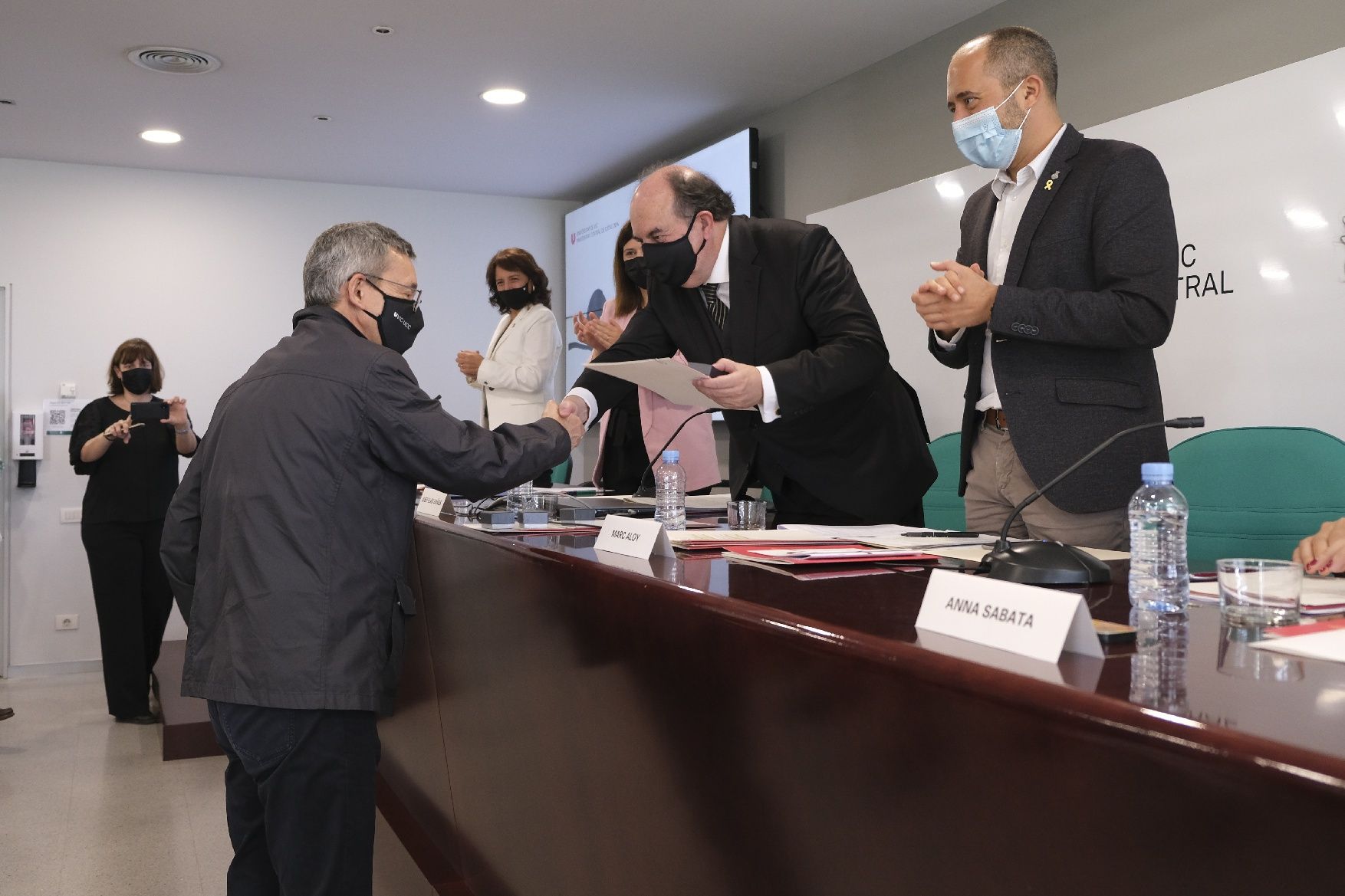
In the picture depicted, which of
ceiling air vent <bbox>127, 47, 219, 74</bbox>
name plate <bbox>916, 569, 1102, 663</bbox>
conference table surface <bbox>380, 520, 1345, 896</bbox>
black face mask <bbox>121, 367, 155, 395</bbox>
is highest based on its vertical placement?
ceiling air vent <bbox>127, 47, 219, 74</bbox>

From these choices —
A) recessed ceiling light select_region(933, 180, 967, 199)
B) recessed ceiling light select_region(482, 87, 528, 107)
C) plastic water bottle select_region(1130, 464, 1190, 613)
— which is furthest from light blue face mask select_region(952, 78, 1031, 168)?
recessed ceiling light select_region(482, 87, 528, 107)

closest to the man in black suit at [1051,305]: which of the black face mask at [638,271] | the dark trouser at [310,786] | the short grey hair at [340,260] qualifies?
the short grey hair at [340,260]

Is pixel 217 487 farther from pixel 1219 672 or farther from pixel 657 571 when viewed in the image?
pixel 1219 672

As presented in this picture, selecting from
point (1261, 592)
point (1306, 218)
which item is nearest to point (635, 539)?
point (1261, 592)

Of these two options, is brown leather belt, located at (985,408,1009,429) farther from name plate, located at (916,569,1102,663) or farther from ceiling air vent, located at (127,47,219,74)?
ceiling air vent, located at (127,47,219,74)

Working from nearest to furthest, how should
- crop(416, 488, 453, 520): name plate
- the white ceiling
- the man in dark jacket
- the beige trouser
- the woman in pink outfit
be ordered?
the man in dark jacket → the beige trouser → crop(416, 488, 453, 520): name plate → the woman in pink outfit → the white ceiling

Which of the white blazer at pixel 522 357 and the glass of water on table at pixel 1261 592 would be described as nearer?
the glass of water on table at pixel 1261 592

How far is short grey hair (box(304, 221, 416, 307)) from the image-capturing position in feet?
6.51

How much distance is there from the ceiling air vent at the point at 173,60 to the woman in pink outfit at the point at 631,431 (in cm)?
202

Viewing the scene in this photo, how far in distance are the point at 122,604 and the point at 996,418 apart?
4130 millimetres

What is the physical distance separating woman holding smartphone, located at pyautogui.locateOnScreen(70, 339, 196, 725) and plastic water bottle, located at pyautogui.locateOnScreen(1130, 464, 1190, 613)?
15.1 ft

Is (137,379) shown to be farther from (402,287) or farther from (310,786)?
(310,786)

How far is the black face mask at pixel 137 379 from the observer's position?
197 inches

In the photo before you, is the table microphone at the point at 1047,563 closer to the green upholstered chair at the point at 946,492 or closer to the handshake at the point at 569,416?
the handshake at the point at 569,416
